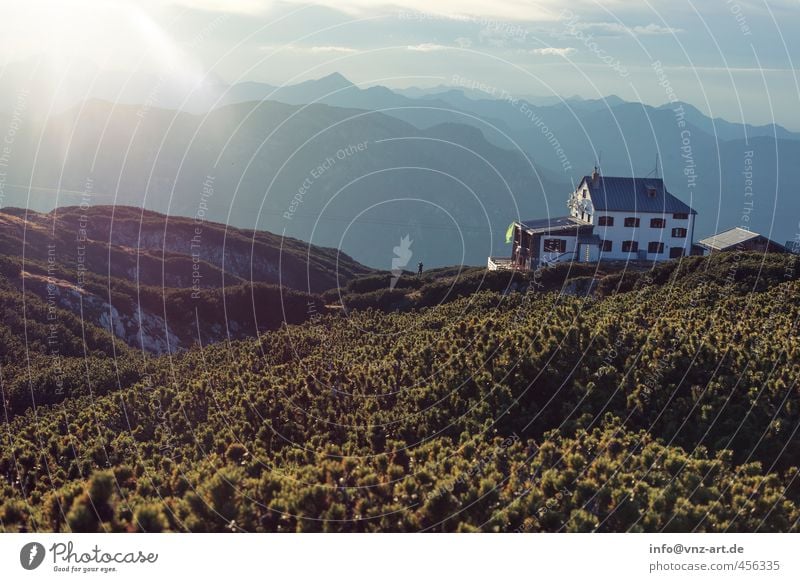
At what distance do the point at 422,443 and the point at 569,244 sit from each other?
49816 millimetres

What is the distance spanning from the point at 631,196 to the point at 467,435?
55.0 metres

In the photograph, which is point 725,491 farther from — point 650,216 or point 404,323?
point 650,216

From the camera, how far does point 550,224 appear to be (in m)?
70.3

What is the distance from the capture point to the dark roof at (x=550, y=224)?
224 ft

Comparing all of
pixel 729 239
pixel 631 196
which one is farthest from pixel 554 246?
pixel 729 239

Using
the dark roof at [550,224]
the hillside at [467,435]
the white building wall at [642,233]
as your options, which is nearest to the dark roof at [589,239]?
the white building wall at [642,233]

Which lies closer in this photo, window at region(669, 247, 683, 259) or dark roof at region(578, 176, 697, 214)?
dark roof at region(578, 176, 697, 214)

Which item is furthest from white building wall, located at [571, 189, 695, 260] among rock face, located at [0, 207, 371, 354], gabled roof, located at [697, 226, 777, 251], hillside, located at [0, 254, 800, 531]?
hillside, located at [0, 254, 800, 531]

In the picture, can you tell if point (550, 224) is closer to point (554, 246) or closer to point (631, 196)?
point (554, 246)

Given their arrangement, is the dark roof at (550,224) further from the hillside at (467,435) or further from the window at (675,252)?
the hillside at (467,435)

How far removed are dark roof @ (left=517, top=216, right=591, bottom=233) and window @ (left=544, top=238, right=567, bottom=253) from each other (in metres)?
0.89

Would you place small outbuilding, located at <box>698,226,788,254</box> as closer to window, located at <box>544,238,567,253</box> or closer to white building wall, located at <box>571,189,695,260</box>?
white building wall, located at <box>571,189,695,260</box>

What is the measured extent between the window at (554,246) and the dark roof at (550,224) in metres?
0.89

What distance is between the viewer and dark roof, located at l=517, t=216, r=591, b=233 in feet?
224
